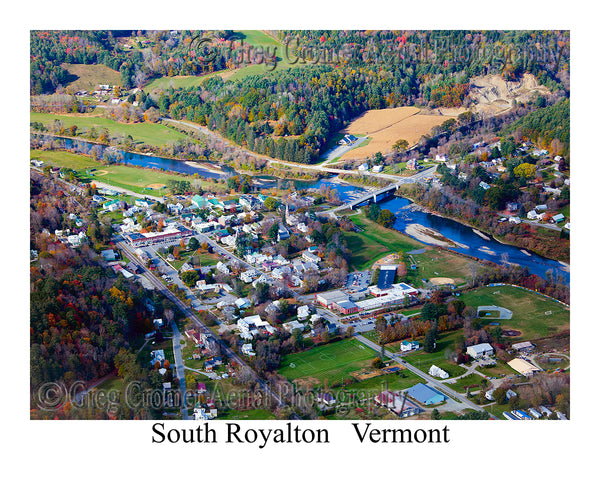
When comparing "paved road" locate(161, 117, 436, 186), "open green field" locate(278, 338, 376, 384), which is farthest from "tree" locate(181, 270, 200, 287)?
"paved road" locate(161, 117, 436, 186)

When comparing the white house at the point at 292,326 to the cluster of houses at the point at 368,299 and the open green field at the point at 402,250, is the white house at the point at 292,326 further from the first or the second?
the open green field at the point at 402,250

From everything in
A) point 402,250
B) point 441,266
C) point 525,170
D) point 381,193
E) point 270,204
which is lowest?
point 441,266

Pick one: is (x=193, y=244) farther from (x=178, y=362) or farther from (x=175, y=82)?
(x=175, y=82)

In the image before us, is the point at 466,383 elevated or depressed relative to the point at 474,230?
depressed

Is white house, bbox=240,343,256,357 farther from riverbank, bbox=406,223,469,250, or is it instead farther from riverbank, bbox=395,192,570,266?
riverbank, bbox=395,192,570,266

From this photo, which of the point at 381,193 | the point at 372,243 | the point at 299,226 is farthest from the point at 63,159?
the point at 372,243

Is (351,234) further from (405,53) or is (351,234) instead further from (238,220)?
(405,53)
